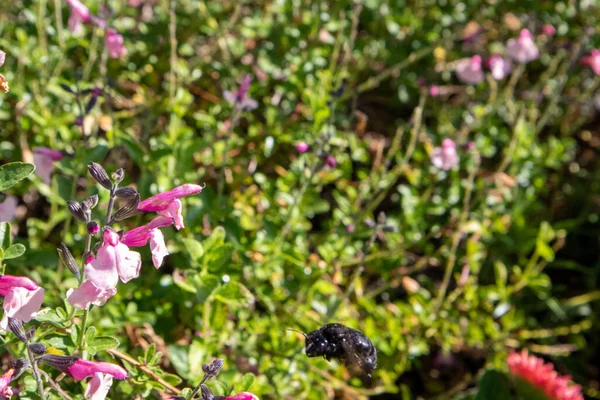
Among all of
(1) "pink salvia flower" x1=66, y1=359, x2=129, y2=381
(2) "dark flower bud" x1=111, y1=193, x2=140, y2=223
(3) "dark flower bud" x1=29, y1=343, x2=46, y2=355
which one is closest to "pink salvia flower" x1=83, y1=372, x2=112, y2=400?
(1) "pink salvia flower" x1=66, y1=359, x2=129, y2=381

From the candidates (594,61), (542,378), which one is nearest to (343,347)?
(542,378)

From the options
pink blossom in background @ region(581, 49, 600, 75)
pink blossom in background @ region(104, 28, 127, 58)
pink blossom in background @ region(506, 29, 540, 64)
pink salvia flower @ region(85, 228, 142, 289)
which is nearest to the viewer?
pink salvia flower @ region(85, 228, 142, 289)

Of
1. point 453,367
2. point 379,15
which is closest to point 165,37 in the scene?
point 379,15

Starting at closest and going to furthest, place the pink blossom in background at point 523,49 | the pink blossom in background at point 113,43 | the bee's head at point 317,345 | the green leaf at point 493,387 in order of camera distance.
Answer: the bee's head at point 317,345
the pink blossom in background at point 113,43
the green leaf at point 493,387
the pink blossom in background at point 523,49

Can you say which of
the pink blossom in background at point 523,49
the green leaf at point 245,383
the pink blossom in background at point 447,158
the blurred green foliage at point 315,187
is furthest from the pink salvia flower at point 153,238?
the pink blossom in background at point 523,49

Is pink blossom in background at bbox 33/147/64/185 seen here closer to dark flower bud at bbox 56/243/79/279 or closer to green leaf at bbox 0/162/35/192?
green leaf at bbox 0/162/35/192

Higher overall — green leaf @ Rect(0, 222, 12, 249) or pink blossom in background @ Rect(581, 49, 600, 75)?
green leaf @ Rect(0, 222, 12, 249)

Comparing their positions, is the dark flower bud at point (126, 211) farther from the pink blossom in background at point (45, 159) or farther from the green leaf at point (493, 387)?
the green leaf at point (493, 387)
